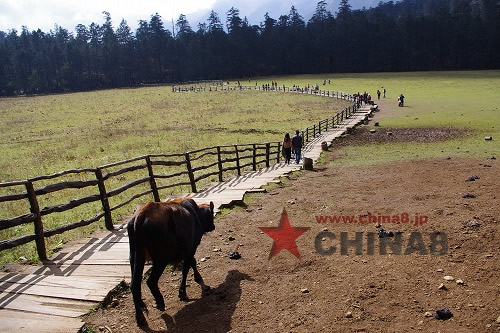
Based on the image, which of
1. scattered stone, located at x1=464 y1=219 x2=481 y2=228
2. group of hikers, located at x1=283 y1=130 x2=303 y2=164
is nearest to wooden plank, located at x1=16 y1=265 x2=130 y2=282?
scattered stone, located at x1=464 y1=219 x2=481 y2=228

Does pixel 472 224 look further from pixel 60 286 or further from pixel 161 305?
pixel 60 286

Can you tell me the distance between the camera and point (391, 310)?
17.6 ft

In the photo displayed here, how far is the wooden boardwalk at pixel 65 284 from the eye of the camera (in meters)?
5.10

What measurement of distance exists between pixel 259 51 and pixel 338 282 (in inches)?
4743

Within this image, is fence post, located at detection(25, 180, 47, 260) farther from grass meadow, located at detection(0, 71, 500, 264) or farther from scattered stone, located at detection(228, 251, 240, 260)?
scattered stone, located at detection(228, 251, 240, 260)

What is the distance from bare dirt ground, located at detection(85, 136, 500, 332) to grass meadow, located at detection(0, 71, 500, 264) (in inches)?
132

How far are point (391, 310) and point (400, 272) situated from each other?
3.55 ft

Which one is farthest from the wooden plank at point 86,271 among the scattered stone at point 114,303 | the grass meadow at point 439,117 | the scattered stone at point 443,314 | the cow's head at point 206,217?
the grass meadow at point 439,117

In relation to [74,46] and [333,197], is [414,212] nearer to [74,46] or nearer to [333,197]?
[333,197]

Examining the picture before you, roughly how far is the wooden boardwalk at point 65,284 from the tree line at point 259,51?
108811 millimetres

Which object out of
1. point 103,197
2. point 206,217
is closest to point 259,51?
point 103,197

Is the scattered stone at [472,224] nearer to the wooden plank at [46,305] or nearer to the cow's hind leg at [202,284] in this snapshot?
the cow's hind leg at [202,284]

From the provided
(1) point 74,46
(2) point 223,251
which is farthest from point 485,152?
(1) point 74,46

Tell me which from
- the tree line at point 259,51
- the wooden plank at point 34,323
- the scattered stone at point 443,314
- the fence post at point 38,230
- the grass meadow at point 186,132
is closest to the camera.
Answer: the wooden plank at point 34,323
